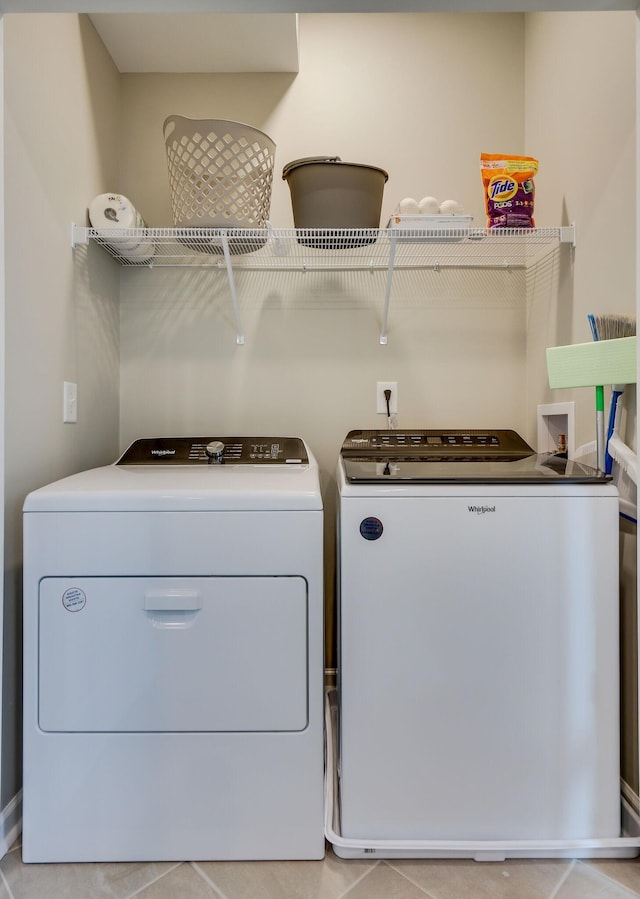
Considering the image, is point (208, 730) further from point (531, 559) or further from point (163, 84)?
point (163, 84)

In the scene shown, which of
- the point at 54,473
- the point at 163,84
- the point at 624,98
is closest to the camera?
the point at 624,98

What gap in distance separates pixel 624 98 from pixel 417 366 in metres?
0.98

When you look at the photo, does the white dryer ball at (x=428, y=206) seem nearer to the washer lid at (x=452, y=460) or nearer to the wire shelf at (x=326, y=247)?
the wire shelf at (x=326, y=247)

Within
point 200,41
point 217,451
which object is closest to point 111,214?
point 200,41

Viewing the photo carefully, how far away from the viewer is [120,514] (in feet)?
4.00

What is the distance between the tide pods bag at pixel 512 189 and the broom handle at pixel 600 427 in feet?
2.22

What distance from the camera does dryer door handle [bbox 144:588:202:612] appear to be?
121cm

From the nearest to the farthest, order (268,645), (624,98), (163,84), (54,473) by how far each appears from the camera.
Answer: (268,645), (624,98), (54,473), (163,84)

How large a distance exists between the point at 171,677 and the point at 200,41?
200 centimetres

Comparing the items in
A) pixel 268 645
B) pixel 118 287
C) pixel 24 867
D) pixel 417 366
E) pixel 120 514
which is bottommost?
pixel 24 867

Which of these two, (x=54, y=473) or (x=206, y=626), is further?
(x=54, y=473)

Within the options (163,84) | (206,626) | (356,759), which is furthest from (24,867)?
(163,84)

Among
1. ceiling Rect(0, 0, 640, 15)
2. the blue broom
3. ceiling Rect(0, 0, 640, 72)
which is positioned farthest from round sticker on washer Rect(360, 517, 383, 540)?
ceiling Rect(0, 0, 640, 72)

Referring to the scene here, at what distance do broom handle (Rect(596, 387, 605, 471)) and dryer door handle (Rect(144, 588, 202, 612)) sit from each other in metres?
1.01
